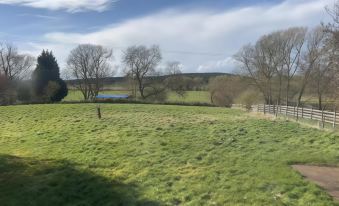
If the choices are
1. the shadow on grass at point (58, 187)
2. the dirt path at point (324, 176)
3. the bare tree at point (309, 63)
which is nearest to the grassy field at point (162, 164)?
the shadow on grass at point (58, 187)

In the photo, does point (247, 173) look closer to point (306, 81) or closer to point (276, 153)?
point (276, 153)

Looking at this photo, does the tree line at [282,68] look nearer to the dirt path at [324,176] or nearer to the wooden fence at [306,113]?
the wooden fence at [306,113]

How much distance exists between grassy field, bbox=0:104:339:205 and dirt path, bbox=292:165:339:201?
15.9 inches

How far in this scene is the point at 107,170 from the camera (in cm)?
1470

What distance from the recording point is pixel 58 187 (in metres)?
12.8

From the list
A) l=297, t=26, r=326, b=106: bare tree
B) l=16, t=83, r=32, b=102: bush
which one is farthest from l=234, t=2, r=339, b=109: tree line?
l=16, t=83, r=32, b=102: bush

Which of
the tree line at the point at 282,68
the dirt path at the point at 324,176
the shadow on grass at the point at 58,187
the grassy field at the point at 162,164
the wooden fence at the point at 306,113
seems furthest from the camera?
the tree line at the point at 282,68

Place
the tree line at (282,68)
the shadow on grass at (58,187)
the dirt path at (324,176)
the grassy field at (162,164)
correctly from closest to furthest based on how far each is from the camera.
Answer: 1. the dirt path at (324,176)
2. the grassy field at (162,164)
3. the shadow on grass at (58,187)
4. the tree line at (282,68)

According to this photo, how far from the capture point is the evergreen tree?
6500cm

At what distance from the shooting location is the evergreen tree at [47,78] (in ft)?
213

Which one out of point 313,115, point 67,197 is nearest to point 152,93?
point 313,115

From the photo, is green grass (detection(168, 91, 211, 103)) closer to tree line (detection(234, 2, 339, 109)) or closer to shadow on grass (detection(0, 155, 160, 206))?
tree line (detection(234, 2, 339, 109))

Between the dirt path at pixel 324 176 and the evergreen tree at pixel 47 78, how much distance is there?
54946 mm

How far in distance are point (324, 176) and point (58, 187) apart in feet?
26.2
